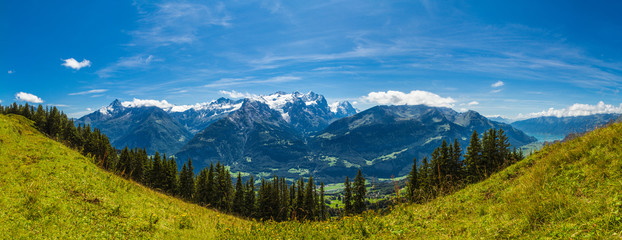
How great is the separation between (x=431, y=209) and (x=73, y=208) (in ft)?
50.5

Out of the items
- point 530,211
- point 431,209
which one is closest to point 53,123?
point 431,209

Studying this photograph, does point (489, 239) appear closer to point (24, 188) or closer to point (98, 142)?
point (24, 188)

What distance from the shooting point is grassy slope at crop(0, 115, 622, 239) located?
612cm

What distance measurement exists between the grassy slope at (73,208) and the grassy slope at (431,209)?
34mm

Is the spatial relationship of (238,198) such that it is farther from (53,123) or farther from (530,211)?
(53,123)

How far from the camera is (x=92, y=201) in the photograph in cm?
1162

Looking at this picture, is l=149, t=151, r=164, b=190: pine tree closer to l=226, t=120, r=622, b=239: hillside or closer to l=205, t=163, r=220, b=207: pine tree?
l=205, t=163, r=220, b=207: pine tree

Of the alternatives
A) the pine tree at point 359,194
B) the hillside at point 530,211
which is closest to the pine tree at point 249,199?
the pine tree at point 359,194

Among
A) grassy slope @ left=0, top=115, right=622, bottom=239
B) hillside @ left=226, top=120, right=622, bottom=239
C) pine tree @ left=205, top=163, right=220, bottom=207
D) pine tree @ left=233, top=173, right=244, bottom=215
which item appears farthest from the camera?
pine tree @ left=233, top=173, right=244, bottom=215

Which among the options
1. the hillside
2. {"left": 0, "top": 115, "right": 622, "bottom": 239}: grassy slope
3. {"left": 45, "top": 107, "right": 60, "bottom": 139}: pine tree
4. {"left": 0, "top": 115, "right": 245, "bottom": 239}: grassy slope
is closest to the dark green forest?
{"left": 45, "top": 107, "right": 60, "bottom": 139}: pine tree

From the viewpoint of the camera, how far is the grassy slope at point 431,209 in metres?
6.12

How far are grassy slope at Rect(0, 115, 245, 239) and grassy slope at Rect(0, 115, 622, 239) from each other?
34mm

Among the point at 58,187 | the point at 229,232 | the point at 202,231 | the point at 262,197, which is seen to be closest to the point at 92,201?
the point at 58,187

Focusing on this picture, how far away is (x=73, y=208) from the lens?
34.3 ft
